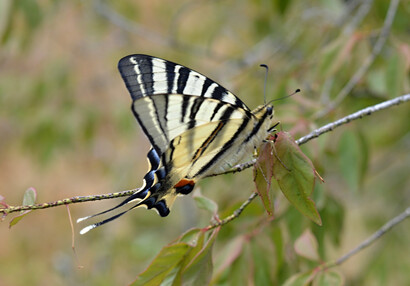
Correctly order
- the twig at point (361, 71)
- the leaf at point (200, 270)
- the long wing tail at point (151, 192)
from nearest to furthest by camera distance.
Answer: the leaf at point (200, 270) < the long wing tail at point (151, 192) < the twig at point (361, 71)

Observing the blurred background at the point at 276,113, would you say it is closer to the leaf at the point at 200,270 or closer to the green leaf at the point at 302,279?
the green leaf at the point at 302,279

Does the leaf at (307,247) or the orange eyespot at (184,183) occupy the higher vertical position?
the orange eyespot at (184,183)

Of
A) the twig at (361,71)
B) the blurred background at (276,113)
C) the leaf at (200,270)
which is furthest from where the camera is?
the twig at (361,71)

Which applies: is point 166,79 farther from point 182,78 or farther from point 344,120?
point 344,120

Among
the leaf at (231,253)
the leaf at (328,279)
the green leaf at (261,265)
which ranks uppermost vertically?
the leaf at (231,253)

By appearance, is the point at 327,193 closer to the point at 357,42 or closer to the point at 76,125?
the point at 357,42

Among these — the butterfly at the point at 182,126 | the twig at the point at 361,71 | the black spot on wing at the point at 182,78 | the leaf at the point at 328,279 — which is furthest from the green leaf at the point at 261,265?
the twig at the point at 361,71

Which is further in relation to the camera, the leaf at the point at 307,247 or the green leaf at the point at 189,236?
the leaf at the point at 307,247
